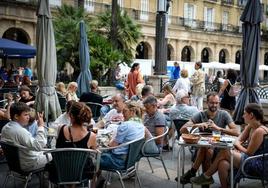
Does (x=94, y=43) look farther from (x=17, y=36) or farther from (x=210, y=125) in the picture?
(x=210, y=125)

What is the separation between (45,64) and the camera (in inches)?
301

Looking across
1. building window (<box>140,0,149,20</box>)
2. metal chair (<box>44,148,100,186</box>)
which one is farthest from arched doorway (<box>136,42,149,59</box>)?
metal chair (<box>44,148,100,186</box>)

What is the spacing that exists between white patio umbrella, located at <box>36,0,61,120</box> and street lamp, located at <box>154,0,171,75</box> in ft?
28.6

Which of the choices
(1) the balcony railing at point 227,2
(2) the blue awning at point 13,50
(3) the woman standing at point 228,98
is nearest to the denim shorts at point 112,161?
(3) the woman standing at point 228,98

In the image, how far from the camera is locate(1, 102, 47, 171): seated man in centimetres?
458

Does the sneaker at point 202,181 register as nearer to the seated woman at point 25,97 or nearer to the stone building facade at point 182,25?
the seated woman at point 25,97

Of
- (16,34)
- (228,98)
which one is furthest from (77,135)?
(16,34)

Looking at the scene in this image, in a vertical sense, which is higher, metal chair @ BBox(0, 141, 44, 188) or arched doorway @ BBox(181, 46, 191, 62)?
arched doorway @ BBox(181, 46, 191, 62)

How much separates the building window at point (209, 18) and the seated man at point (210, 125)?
3588 cm

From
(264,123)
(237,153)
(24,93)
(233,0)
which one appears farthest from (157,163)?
(233,0)

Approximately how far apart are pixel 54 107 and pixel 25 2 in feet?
60.2

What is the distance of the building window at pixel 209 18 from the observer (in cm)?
4072

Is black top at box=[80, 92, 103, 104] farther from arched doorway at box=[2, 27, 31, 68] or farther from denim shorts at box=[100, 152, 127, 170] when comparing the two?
arched doorway at box=[2, 27, 31, 68]

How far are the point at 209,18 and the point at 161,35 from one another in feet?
88.9
